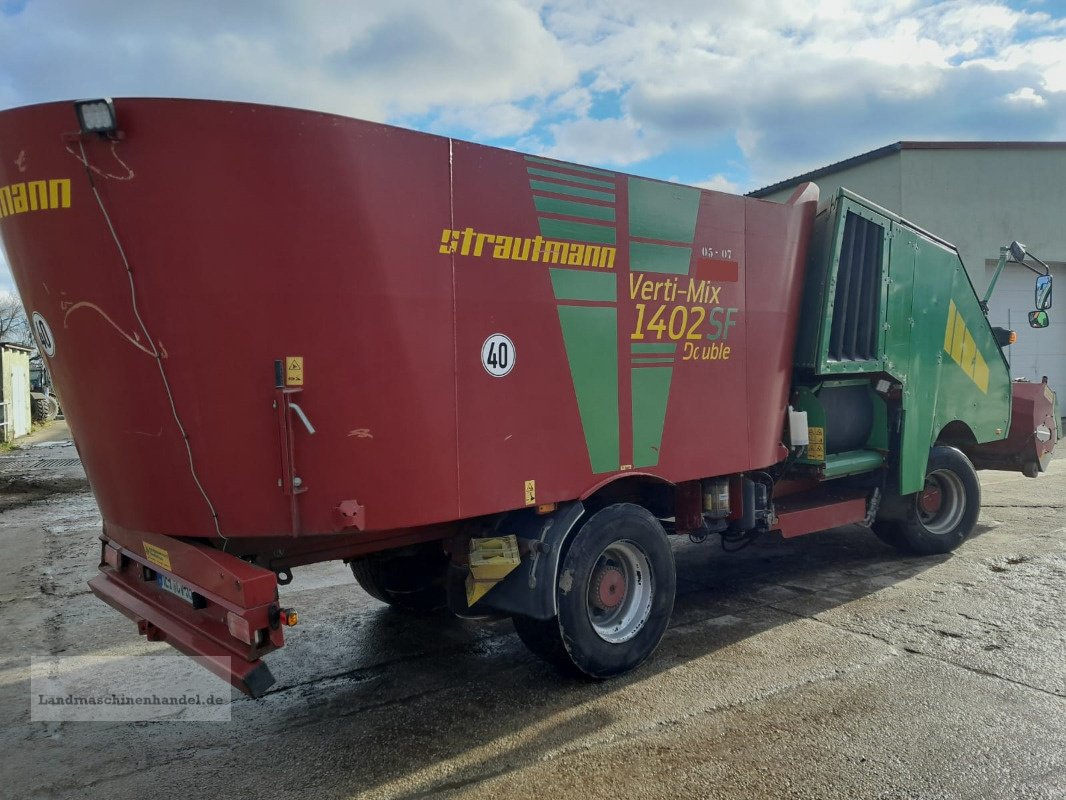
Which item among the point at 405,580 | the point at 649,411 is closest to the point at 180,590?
the point at 405,580

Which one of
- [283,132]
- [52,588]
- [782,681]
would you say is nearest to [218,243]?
[283,132]

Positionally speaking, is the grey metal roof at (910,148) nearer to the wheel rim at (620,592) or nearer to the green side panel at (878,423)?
the green side panel at (878,423)

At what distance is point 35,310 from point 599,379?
2.82 meters

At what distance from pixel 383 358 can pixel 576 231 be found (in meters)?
1.35

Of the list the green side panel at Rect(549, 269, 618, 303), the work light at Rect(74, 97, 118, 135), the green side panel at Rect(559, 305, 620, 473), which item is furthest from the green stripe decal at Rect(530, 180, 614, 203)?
the work light at Rect(74, 97, 118, 135)

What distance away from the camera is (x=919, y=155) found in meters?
16.8

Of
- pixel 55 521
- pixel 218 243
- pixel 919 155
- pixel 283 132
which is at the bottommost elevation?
pixel 55 521

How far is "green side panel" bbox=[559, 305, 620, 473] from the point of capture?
4215 millimetres

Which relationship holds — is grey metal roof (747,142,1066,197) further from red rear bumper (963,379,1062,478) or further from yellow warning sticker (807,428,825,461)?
yellow warning sticker (807,428,825,461)

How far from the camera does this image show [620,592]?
4.67 metres

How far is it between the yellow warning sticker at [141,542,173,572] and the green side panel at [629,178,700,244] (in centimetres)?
300

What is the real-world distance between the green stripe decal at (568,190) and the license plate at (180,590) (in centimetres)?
261

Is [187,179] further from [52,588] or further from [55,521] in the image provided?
[55,521]

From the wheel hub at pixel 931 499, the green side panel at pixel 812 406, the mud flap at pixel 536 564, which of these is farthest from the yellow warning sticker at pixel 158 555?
the wheel hub at pixel 931 499
